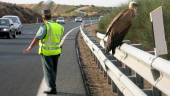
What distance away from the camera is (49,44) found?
11625 millimetres

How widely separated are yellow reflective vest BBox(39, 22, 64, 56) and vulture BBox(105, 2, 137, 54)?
1.81 meters

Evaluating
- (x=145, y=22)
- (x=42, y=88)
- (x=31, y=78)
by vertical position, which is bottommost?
(x=31, y=78)

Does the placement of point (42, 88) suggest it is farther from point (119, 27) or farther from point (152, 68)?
point (152, 68)

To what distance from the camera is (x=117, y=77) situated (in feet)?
30.0

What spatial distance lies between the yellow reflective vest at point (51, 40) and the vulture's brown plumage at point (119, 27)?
1.82 metres

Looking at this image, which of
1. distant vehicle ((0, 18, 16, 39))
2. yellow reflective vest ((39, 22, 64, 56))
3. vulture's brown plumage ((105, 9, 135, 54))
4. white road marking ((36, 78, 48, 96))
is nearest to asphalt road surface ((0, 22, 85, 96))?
white road marking ((36, 78, 48, 96))

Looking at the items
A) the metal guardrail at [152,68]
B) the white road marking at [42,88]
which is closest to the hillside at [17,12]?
the white road marking at [42,88]

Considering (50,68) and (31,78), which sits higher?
(50,68)

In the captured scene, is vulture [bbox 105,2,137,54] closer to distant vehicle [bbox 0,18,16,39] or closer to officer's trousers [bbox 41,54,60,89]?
officer's trousers [bbox 41,54,60,89]

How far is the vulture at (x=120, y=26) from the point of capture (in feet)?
30.7

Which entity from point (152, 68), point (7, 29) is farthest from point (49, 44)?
point (7, 29)

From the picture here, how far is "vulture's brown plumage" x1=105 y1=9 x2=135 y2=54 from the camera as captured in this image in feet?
30.9

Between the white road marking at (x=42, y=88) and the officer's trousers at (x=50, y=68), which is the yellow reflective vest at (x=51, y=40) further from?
the white road marking at (x=42, y=88)

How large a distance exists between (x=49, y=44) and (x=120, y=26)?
240 centimetres
